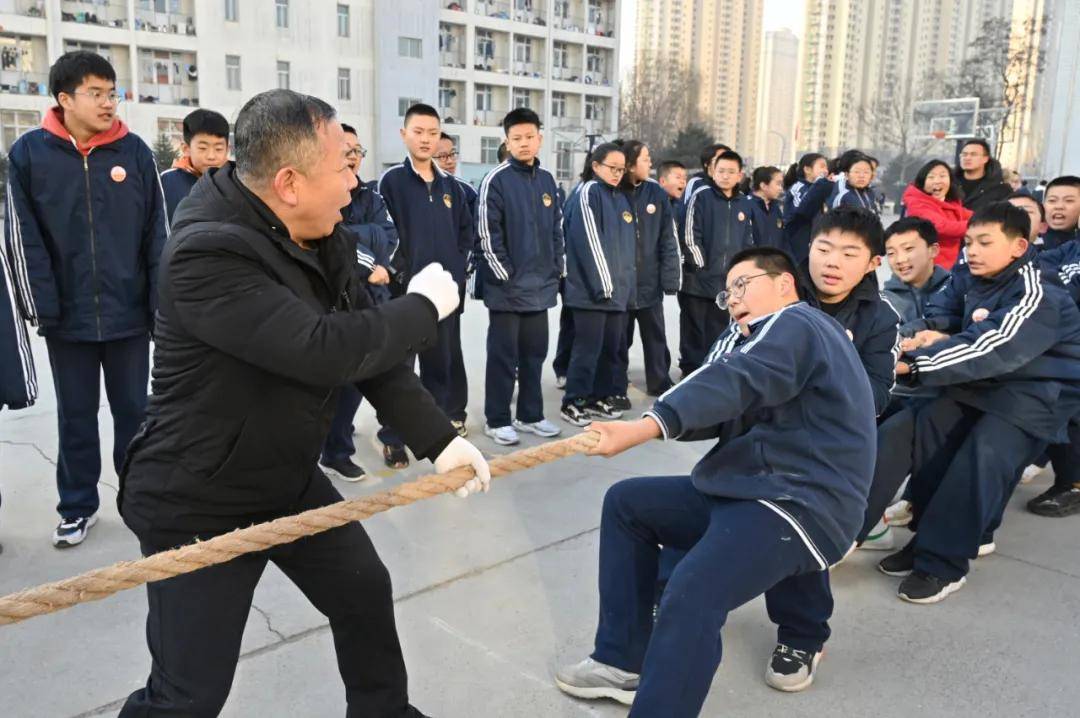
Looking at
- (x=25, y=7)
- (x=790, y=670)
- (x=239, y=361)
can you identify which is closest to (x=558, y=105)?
(x=25, y=7)

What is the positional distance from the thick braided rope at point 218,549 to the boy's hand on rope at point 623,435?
0.10m

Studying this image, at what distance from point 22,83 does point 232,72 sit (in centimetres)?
691

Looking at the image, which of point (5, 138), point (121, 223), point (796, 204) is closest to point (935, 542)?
point (121, 223)

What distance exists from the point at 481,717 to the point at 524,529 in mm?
1339

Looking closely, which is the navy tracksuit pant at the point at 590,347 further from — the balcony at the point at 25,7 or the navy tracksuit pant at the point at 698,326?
the balcony at the point at 25,7

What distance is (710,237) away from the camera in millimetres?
6312

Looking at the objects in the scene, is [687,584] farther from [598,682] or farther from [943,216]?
[943,216]

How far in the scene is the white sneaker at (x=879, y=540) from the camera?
142 inches

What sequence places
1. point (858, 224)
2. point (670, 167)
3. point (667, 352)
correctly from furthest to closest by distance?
1. point (670, 167)
2. point (667, 352)
3. point (858, 224)

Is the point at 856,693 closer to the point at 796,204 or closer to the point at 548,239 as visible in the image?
the point at 548,239

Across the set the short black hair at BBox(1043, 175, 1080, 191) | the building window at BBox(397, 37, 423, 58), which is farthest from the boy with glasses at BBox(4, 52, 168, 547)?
the building window at BBox(397, 37, 423, 58)

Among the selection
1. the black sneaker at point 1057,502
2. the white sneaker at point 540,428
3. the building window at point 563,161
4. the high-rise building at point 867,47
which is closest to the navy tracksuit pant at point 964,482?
the black sneaker at point 1057,502

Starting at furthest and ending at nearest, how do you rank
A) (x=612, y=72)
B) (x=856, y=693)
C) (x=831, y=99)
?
(x=831, y=99)
(x=612, y=72)
(x=856, y=693)

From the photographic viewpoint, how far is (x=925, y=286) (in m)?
4.10
